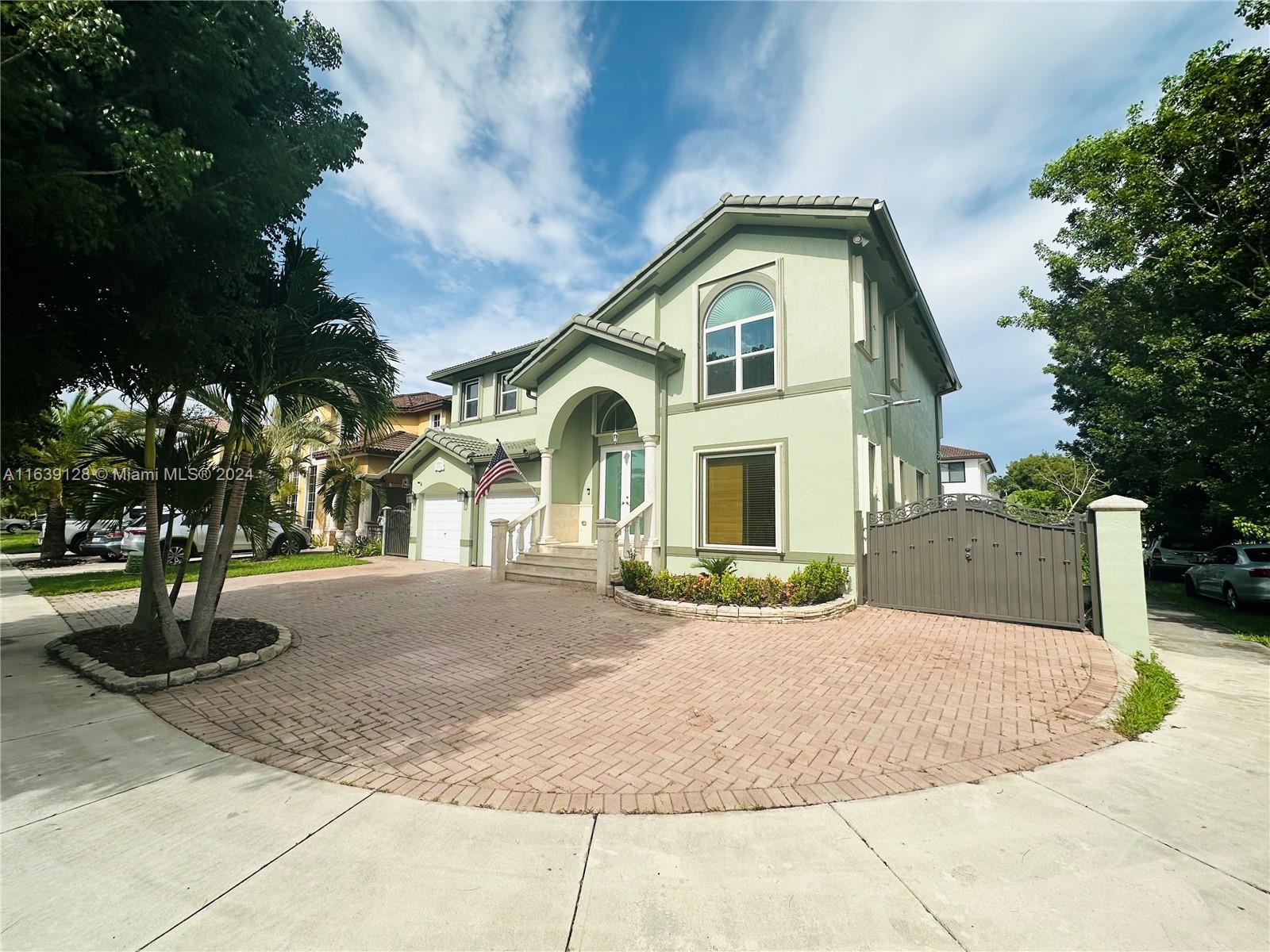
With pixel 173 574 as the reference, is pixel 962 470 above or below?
above

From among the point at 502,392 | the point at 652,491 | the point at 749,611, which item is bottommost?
the point at 749,611

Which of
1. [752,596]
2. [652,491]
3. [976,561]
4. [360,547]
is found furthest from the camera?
[360,547]

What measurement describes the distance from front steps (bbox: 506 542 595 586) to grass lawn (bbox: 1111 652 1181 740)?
8.94m

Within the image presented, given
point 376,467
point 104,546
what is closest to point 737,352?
point 376,467

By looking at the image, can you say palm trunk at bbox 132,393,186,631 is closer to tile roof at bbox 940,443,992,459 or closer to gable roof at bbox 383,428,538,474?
gable roof at bbox 383,428,538,474

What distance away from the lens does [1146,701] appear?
5250 millimetres

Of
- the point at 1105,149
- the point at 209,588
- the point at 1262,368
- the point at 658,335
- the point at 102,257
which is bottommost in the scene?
the point at 209,588

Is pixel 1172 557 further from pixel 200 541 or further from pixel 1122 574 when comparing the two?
pixel 200 541

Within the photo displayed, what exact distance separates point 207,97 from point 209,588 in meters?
5.32

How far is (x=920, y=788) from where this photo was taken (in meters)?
3.58

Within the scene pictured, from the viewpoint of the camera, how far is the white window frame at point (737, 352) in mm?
11297

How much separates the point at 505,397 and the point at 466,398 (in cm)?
250

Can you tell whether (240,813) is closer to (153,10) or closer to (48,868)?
(48,868)

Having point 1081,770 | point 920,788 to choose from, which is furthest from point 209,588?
point 1081,770
